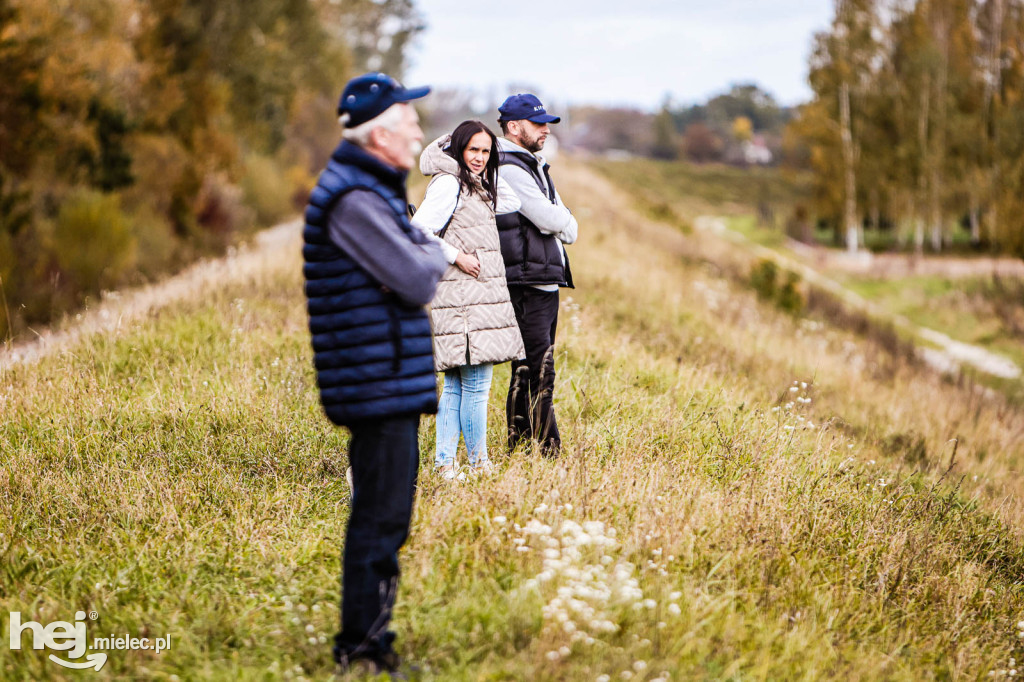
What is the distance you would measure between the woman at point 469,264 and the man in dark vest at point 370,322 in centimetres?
117

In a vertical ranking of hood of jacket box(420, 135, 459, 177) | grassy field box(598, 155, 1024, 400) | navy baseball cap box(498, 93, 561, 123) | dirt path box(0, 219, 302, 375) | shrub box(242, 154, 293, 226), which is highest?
shrub box(242, 154, 293, 226)

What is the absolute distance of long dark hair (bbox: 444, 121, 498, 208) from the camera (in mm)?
4215

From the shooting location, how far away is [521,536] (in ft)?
12.3

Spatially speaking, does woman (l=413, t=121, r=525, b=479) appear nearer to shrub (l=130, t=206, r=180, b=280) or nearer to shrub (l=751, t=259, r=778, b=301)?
shrub (l=130, t=206, r=180, b=280)

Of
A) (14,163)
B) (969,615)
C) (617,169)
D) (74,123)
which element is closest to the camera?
(969,615)

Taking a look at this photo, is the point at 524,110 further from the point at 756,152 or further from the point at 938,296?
the point at 756,152

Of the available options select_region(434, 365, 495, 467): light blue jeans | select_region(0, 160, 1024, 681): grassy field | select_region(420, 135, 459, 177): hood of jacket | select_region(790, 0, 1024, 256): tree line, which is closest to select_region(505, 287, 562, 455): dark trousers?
select_region(0, 160, 1024, 681): grassy field

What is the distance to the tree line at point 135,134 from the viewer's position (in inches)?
486

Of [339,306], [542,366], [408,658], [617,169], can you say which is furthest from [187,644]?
[617,169]

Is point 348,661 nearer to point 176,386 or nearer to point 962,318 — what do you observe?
point 176,386

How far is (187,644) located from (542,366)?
8.05 ft

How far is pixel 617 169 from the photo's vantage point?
64.3 metres

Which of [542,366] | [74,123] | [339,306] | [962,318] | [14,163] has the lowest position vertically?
[962,318]

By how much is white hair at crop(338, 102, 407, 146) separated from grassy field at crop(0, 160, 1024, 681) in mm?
1713
